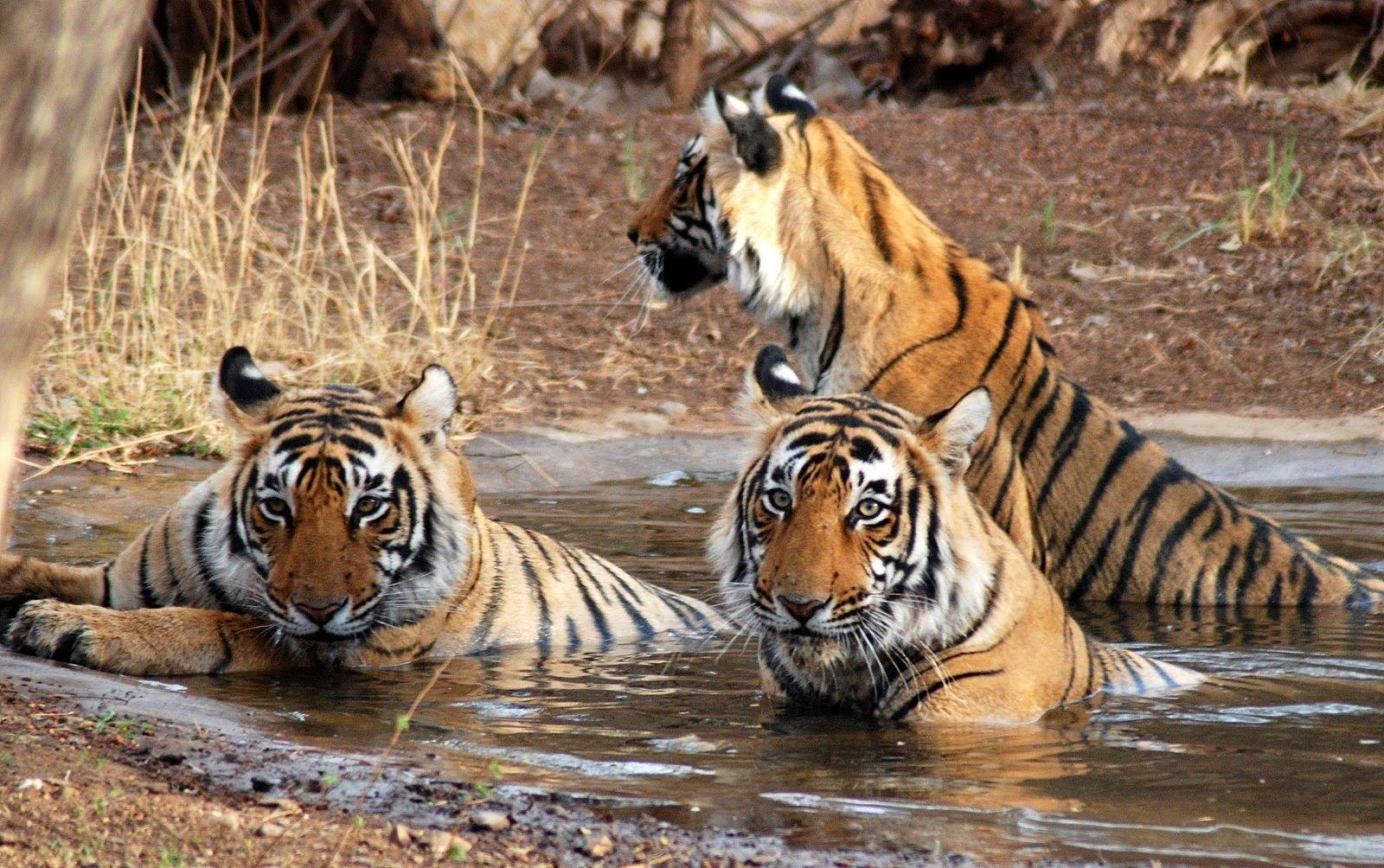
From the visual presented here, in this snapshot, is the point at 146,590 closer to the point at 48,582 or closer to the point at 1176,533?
the point at 48,582

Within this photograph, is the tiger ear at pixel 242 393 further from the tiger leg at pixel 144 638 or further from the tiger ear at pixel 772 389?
the tiger ear at pixel 772 389

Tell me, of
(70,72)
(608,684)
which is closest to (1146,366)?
(608,684)

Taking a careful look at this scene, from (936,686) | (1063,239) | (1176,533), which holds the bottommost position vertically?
(936,686)

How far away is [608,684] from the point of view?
471cm

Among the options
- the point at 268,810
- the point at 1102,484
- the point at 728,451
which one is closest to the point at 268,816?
the point at 268,810

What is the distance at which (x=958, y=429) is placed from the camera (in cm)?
409

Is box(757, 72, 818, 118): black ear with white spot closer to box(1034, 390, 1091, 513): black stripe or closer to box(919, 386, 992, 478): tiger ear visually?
box(1034, 390, 1091, 513): black stripe

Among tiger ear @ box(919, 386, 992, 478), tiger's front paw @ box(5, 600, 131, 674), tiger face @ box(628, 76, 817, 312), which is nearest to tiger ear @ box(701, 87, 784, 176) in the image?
tiger face @ box(628, 76, 817, 312)

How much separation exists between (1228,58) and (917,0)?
7.35 feet

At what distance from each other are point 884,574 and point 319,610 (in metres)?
1.38

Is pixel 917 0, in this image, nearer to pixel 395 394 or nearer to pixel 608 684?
pixel 395 394

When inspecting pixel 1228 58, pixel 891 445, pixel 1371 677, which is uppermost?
pixel 1228 58

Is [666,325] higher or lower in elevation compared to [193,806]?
higher

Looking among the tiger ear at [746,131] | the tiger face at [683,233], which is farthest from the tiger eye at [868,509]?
the tiger face at [683,233]
